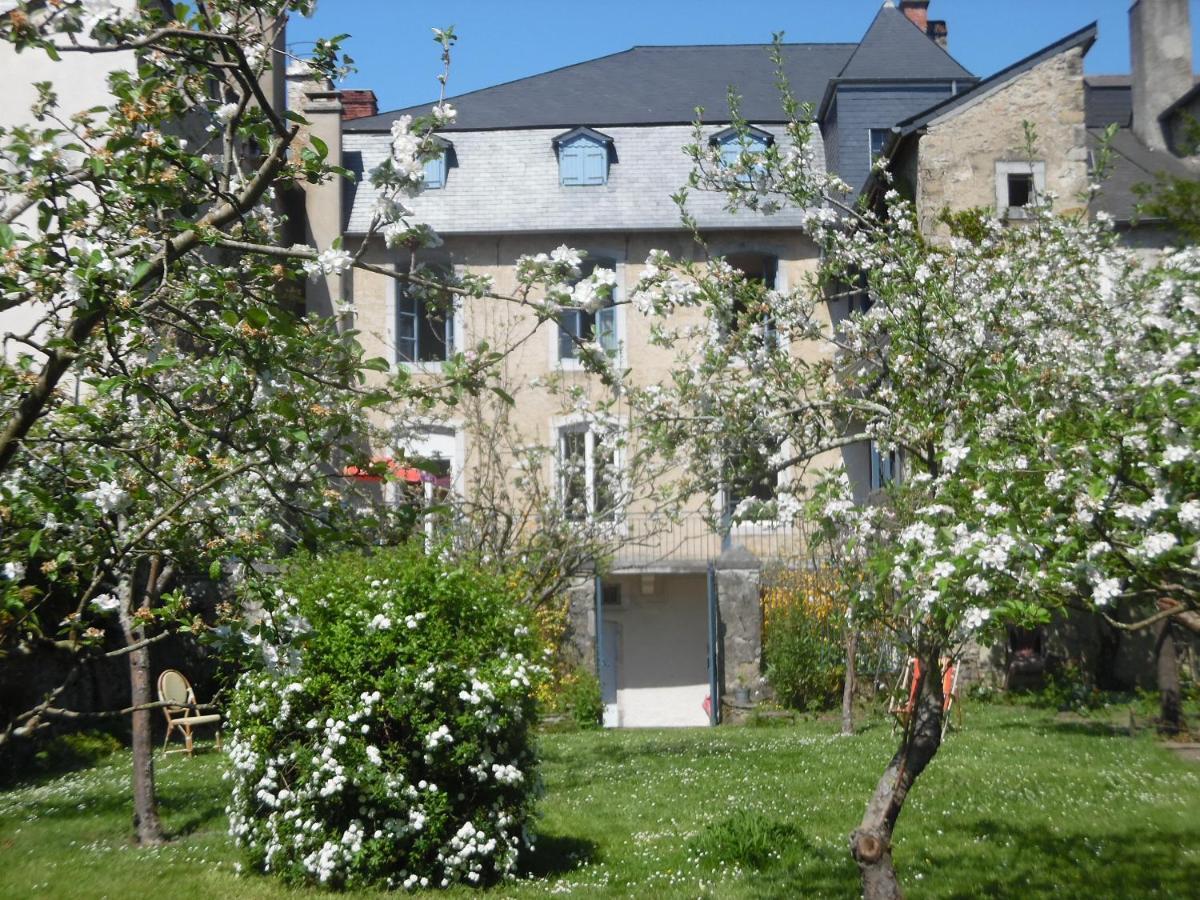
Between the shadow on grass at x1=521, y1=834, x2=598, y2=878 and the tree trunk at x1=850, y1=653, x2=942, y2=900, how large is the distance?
2.69 metres

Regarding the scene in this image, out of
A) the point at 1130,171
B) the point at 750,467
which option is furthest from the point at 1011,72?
the point at 750,467

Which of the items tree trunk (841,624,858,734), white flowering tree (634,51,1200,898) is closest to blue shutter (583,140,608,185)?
tree trunk (841,624,858,734)

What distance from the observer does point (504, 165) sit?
22297mm

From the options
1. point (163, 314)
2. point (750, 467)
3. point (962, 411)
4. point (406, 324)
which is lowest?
point (750, 467)

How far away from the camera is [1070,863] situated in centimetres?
806

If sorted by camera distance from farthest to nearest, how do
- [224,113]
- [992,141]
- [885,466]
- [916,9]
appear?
[916,9], [992,141], [885,466], [224,113]

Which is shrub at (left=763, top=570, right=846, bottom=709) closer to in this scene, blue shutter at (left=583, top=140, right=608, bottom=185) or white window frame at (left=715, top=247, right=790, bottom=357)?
white window frame at (left=715, top=247, right=790, bottom=357)

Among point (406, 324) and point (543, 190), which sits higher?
point (543, 190)

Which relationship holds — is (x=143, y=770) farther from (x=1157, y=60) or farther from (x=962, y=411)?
(x=1157, y=60)

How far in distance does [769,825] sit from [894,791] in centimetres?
236

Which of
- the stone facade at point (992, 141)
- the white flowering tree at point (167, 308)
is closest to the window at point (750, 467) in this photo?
the white flowering tree at point (167, 308)

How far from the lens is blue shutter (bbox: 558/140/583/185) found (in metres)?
22.1

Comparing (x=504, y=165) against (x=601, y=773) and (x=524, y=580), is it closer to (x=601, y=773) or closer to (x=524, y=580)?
(x=524, y=580)

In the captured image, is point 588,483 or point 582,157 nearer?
point 588,483
